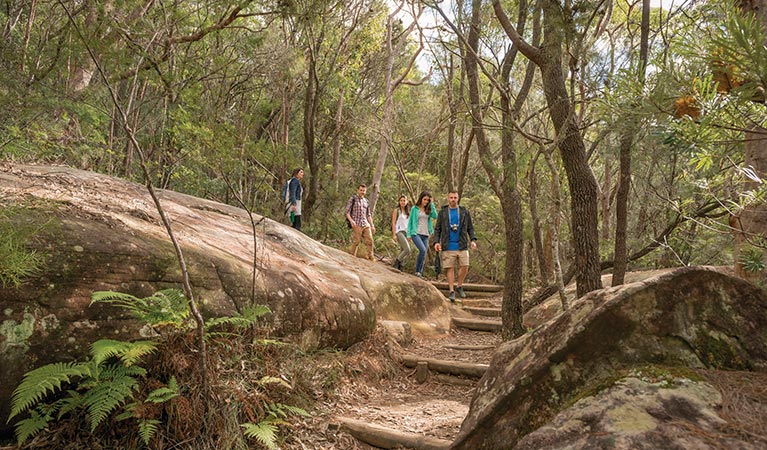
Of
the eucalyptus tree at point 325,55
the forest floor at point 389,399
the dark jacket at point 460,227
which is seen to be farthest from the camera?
the eucalyptus tree at point 325,55

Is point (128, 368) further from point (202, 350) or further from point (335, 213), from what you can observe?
point (335, 213)

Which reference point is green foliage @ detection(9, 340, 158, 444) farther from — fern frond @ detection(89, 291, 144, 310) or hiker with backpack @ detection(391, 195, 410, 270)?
hiker with backpack @ detection(391, 195, 410, 270)

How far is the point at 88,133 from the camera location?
10109 millimetres

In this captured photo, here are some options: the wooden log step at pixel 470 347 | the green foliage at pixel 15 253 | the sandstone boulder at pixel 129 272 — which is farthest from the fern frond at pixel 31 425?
the wooden log step at pixel 470 347

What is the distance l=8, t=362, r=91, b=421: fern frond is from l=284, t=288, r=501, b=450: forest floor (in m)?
1.61

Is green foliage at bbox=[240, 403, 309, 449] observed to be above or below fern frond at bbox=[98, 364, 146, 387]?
below

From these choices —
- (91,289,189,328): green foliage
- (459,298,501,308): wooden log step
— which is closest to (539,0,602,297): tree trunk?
(91,289,189,328): green foliage

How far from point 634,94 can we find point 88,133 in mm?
10925

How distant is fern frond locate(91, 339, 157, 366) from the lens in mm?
2910

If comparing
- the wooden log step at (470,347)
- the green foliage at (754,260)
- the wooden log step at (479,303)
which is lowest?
the wooden log step at (470,347)

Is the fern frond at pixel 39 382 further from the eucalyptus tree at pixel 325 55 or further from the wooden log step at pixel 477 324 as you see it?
the eucalyptus tree at pixel 325 55

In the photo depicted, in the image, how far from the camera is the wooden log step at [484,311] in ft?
30.9

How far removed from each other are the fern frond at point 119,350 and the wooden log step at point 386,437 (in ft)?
5.94

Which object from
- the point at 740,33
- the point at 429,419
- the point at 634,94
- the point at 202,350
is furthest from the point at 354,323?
the point at 740,33
